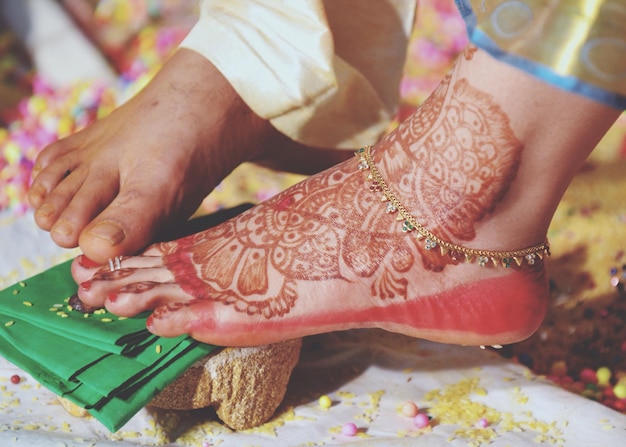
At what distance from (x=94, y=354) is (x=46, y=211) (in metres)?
0.33

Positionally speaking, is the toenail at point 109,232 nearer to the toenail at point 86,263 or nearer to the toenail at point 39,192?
the toenail at point 86,263

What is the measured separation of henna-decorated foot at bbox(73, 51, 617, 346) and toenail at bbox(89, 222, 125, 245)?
4 cm

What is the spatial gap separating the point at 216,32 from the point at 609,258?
94 cm

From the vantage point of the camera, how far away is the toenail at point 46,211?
1193 mm

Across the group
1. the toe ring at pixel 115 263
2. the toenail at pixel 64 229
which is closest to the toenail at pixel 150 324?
the toe ring at pixel 115 263

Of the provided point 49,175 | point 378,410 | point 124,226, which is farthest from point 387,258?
point 49,175

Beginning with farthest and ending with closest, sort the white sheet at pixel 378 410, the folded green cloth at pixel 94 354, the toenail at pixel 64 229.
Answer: the toenail at pixel 64 229, the white sheet at pixel 378 410, the folded green cloth at pixel 94 354

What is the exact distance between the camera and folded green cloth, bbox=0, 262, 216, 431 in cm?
A: 93

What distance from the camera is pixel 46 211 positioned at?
1195mm

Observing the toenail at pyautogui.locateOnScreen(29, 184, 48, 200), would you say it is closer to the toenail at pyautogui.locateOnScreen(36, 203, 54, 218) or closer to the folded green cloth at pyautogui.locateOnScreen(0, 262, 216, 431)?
the toenail at pyautogui.locateOnScreen(36, 203, 54, 218)

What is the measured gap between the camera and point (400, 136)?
1.06 m

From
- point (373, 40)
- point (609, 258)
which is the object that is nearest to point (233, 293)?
point (373, 40)

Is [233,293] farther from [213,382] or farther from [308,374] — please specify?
[308,374]

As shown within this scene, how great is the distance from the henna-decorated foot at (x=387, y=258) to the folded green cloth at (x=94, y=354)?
0.08 feet
